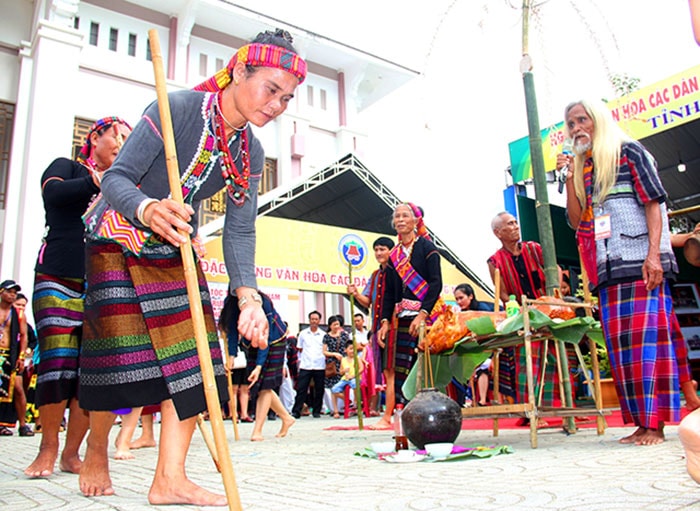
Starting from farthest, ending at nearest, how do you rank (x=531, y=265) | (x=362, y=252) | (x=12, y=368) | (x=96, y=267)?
(x=362, y=252) < (x=12, y=368) < (x=531, y=265) < (x=96, y=267)

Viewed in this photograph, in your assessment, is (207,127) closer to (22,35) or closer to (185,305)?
(185,305)

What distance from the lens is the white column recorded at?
12.3m

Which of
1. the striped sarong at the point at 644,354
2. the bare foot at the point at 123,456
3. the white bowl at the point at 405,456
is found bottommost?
the bare foot at the point at 123,456

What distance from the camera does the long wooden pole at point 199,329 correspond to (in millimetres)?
1576


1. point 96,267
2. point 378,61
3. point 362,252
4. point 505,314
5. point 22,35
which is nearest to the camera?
point 96,267

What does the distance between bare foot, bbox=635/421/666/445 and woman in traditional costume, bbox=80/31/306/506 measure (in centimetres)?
238

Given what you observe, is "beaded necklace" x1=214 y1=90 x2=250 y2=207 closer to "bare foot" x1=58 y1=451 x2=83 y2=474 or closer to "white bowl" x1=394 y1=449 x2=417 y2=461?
"white bowl" x1=394 y1=449 x2=417 y2=461

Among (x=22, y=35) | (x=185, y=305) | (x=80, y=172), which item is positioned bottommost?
(x=185, y=305)

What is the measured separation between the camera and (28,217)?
12320 mm

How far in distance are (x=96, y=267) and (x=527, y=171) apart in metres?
10.9

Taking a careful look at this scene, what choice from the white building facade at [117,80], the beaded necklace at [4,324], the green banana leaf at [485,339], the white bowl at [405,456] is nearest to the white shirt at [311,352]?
the white building facade at [117,80]

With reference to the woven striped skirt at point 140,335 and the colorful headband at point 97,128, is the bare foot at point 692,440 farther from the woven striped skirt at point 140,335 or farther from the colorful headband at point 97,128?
the colorful headband at point 97,128

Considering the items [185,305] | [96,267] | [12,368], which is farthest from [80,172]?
[12,368]

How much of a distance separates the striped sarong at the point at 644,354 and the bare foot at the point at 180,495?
2449 millimetres
